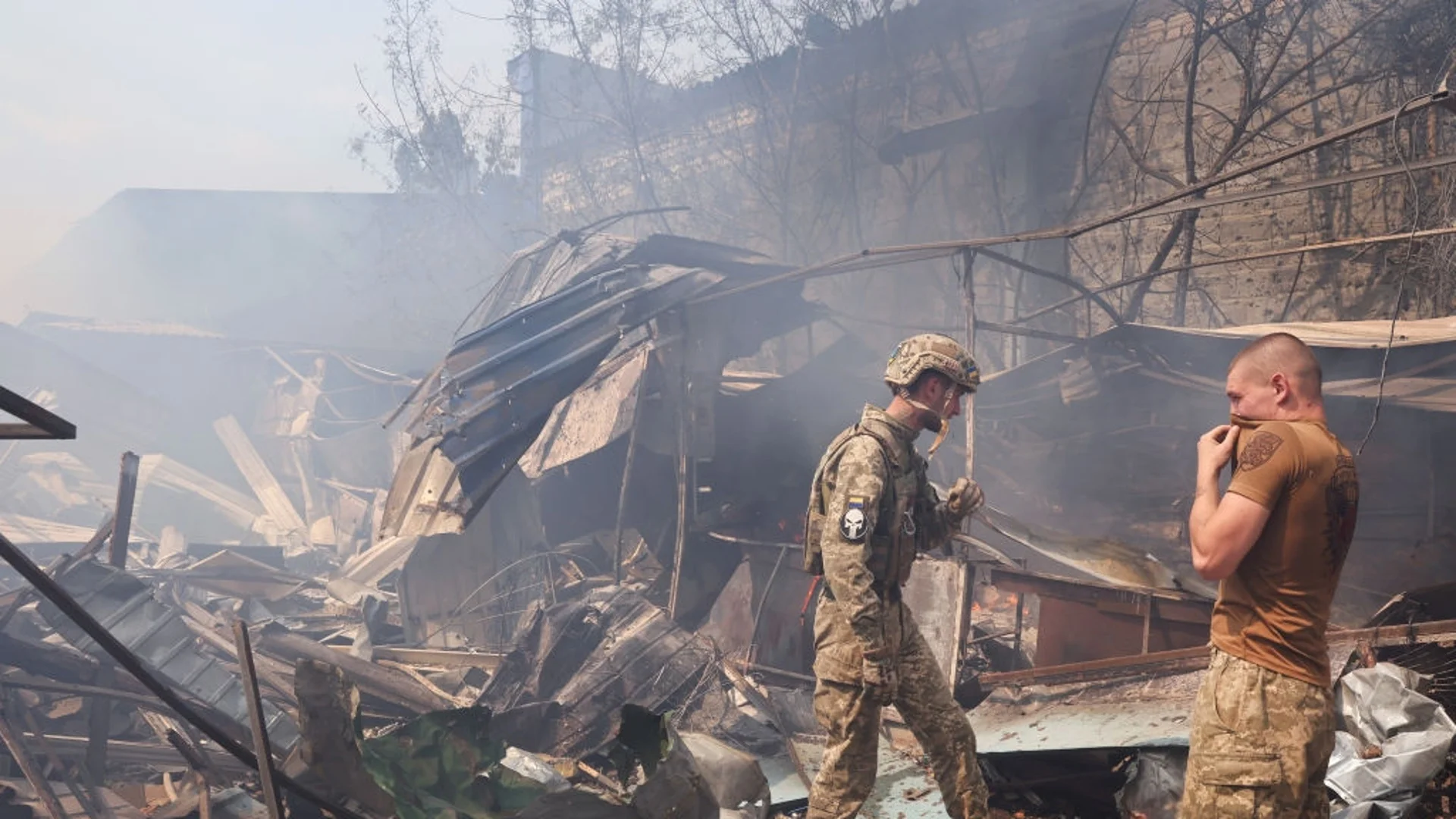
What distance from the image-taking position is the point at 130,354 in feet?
67.3

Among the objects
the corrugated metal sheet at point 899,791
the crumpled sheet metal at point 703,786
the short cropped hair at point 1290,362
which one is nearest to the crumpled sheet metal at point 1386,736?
the corrugated metal sheet at point 899,791

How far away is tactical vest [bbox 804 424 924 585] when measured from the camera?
3.87m

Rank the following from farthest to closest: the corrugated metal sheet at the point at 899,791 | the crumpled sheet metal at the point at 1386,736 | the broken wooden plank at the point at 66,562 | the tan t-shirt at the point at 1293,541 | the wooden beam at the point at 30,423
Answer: the broken wooden plank at the point at 66,562
the corrugated metal sheet at the point at 899,791
the crumpled sheet metal at the point at 1386,736
the tan t-shirt at the point at 1293,541
the wooden beam at the point at 30,423

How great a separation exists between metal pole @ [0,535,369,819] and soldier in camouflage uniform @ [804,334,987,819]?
6.62 ft

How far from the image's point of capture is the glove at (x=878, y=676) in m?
3.63

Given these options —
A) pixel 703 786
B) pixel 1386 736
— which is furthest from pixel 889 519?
pixel 1386 736

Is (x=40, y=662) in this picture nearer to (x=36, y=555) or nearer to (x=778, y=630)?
(x=778, y=630)

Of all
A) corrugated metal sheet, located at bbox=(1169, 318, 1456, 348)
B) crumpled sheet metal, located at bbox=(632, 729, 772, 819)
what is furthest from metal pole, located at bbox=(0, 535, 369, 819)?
corrugated metal sheet, located at bbox=(1169, 318, 1456, 348)

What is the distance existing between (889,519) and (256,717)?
2.53 meters

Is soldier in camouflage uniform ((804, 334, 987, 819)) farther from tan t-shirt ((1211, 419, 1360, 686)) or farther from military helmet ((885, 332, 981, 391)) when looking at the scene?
tan t-shirt ((1211, 419, 1360, 686))

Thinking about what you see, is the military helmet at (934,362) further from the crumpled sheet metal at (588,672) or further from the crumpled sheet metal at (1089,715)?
the crumpled sheet metal at (588,672)

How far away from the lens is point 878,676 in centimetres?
363

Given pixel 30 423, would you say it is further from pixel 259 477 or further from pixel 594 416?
pixel 259 477

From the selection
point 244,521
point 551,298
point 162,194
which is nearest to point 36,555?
point 244,521
